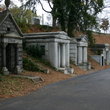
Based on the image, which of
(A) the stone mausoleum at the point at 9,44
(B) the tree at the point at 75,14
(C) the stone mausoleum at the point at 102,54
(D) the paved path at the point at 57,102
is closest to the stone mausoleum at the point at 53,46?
(A) the stone mausoleum at the point at 9,44

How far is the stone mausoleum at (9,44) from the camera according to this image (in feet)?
49.1

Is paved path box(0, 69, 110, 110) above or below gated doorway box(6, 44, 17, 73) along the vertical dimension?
below

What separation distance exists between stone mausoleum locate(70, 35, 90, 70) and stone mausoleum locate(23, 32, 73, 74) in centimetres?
349

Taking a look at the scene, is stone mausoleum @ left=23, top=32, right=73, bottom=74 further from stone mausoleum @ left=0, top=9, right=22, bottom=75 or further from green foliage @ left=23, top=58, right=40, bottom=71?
stone mausoleum @ left=0, top=9, right=22, bottom=75

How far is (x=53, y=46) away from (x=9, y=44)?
4719 millimetres

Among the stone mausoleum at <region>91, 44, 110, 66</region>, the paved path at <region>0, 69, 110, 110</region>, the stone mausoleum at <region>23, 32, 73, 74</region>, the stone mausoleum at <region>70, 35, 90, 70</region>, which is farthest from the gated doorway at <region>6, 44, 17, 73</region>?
the stone mausoleum at <region>91, 44, 110, 66</region>

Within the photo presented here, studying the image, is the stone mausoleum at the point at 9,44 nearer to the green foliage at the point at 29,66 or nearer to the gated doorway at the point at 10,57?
the gated doorway at the point at 10,57

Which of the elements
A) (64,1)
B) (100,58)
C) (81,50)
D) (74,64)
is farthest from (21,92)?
(100,58)

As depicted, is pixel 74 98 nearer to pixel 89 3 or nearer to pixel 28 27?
pixel 28 27

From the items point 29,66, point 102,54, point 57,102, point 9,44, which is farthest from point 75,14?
point 57,102

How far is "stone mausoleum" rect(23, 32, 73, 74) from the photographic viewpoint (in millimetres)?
20062

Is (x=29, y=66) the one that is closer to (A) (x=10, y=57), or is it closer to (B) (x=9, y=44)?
(A) (x=10, y=57)

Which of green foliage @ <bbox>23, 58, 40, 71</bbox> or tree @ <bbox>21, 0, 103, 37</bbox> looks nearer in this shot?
green foliage @ <bbox>23, 58, 40, 71</bbox>

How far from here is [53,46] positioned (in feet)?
65.6
